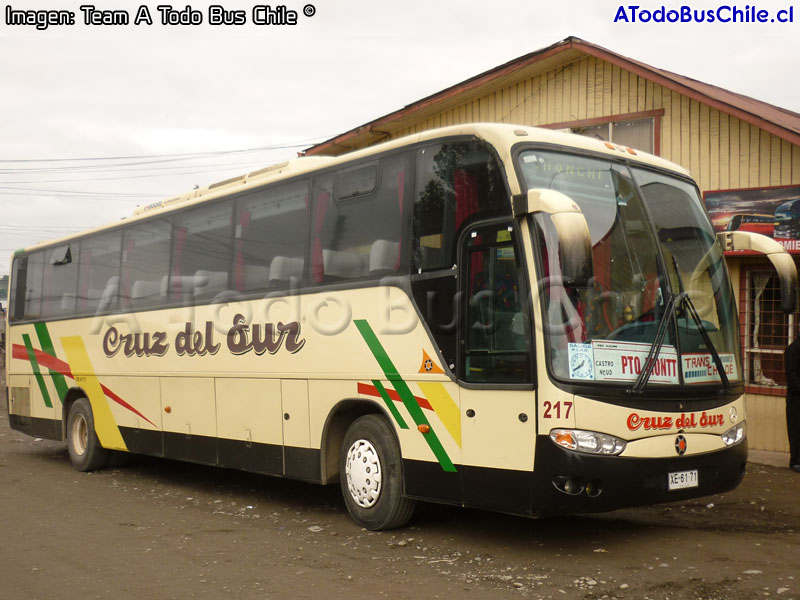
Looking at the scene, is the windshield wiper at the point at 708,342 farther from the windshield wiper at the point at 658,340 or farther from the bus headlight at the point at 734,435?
the bus headlight at the point at 734,435

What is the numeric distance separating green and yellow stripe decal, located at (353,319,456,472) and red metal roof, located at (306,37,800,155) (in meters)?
7.35

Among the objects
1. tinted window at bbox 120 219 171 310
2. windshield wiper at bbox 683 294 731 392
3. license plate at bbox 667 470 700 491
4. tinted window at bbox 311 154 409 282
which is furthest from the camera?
tinted window at bbox 120 219 171 310

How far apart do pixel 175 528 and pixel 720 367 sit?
5.37m

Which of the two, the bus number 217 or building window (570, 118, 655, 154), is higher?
building window (570, 118, 655, 154)

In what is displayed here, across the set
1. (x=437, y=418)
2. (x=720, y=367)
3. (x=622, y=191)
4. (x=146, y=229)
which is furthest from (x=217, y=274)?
(x=720, y=367)

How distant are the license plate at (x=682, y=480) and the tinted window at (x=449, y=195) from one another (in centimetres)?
246

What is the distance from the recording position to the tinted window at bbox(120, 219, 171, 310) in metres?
12.0

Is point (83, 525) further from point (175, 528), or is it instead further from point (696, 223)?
point (696, 223)

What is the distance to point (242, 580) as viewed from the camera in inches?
265

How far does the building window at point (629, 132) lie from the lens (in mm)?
14578

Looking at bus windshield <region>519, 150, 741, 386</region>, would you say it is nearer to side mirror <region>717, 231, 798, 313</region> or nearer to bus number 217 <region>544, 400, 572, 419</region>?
bus number 217 <region>544, 400, 572, 419</region>

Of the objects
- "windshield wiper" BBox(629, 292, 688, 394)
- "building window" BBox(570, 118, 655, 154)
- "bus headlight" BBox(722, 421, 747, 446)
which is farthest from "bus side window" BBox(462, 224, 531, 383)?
"building window" BBox(570, 118, 655, 154)

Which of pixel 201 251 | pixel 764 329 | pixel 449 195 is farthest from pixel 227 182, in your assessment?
pixel 764 329

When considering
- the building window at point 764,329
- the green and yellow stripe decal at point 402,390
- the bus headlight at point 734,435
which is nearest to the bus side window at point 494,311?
the green and yellow stripe decal at point 402,390
